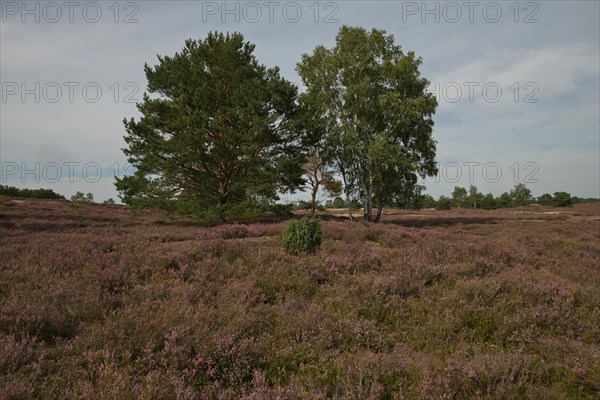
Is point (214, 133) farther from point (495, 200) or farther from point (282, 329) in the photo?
point (495, 200)

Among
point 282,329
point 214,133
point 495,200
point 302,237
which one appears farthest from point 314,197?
point 495,200

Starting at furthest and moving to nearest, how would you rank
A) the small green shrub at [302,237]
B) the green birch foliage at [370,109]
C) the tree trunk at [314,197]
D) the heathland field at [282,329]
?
1. the tree trunk at [314,197]
2. the green birch foliage at [370,109]
3. the small green shrub at [302,237]
4. the heathland field at [282,329]

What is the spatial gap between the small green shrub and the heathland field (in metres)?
1.20

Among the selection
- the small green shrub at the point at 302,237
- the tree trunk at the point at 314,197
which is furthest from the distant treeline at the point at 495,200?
the small green shrub at the point at 302,237

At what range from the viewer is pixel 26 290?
16.1ft

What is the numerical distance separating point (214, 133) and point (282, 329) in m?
17.1

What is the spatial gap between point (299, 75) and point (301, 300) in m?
25.4

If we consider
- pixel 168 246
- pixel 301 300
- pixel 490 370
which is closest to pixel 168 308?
pixel 301 300

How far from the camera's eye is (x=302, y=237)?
8938 mm

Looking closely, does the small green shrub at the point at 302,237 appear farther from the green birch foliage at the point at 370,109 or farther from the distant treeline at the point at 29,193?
the distant treeline at the point at 29,193

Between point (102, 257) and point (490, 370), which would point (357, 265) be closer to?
point (490, 370)

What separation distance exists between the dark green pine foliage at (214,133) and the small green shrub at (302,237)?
10000 mm

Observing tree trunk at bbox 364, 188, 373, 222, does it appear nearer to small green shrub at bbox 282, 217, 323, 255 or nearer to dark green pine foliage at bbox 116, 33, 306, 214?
dark green pine foliage at bbox 116, 33, 306, 214

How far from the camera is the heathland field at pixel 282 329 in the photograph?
126 inches
